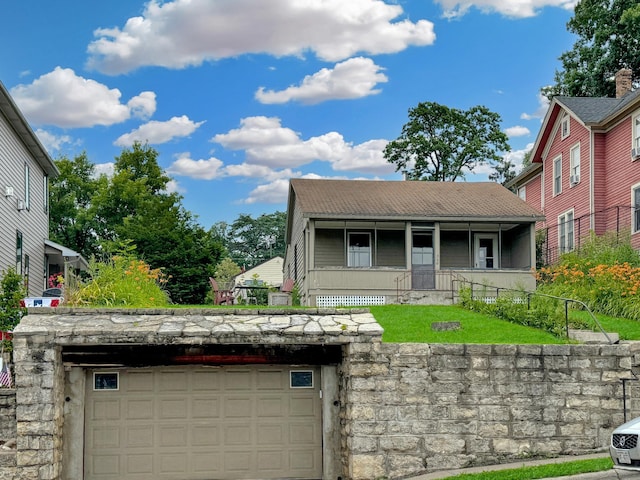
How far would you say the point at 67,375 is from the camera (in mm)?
13078

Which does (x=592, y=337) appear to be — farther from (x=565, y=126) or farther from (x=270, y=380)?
(x=565, y=126)

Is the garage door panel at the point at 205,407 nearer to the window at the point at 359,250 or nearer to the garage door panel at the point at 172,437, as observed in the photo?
the garage door panel at the point at 172,437

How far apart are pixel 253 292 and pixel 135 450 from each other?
20.3 metres

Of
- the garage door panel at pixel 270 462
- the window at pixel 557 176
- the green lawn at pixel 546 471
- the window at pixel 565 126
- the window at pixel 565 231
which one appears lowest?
the garage door panel at pixel 270 462

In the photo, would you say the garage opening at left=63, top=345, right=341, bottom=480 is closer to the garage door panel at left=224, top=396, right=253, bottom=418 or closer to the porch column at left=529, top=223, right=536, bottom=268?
the garage door panel at left=224, top=396, right=253, bottom=418

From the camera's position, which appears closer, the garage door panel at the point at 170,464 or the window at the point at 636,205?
the garage door panel at the point at 170,464

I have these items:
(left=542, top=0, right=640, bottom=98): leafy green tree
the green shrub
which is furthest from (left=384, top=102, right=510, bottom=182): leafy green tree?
the green shrub

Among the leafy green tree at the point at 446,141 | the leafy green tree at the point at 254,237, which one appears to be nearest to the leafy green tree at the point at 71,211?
the leafy green tree at the point at 446,141

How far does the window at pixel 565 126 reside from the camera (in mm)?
30750

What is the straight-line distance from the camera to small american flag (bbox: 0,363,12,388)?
13602 millimetres

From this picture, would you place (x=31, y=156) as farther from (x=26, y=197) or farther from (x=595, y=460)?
(x=595, y=460)

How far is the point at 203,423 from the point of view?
1341 cm

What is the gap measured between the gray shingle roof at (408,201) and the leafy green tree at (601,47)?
12.0 m

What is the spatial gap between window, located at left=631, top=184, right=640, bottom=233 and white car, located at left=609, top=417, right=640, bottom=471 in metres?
15.2
